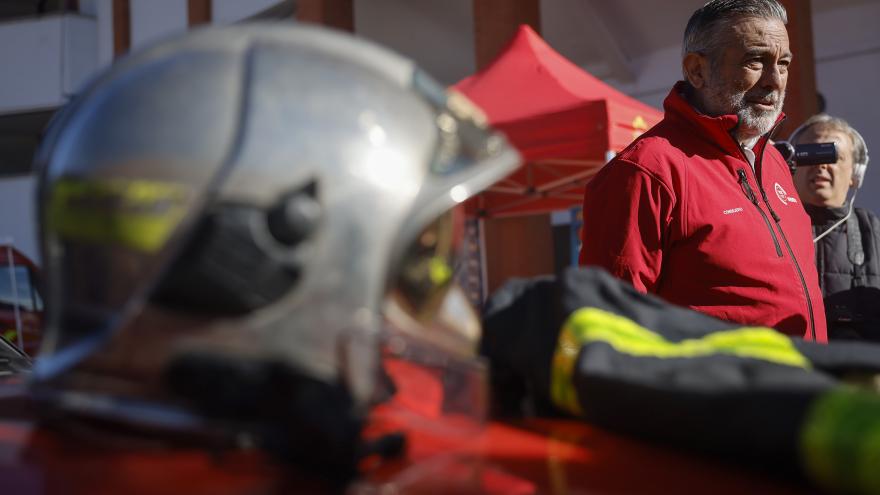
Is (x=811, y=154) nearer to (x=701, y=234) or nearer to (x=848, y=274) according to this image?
(x=848, y=274)

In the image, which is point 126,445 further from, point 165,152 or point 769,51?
point 769,51

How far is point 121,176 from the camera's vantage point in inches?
28.9

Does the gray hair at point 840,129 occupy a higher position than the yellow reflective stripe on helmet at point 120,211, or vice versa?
the gray hair at point 840,129

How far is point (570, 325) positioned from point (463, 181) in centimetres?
22

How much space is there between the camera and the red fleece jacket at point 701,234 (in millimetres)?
1727

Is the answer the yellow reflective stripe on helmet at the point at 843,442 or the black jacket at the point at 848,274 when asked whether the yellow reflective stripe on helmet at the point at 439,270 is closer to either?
the yellow reflective stripe on helmet at the point at 843,442

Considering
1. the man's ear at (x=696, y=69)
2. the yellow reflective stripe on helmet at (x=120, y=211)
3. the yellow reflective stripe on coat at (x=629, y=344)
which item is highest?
the man's ear at (x=696, y=69)

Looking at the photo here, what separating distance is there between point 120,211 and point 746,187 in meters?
1.56

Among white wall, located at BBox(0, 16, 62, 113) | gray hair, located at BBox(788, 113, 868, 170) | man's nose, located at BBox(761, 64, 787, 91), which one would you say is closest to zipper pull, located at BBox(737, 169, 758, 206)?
man's nose, located at BBox(761, 64, 787, 91)

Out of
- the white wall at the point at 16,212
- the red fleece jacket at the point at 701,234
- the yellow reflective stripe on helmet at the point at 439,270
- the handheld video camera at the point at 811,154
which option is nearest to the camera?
the yellow reflective stripe on helmet at the point at 439,270

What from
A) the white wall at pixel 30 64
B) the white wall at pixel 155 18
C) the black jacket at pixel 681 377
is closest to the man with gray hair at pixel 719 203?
the black jacket at pixel 681 377

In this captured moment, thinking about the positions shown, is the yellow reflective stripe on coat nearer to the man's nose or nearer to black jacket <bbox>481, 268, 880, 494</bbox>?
black jacket <bbox>481, 268, 880, 494</bbox>

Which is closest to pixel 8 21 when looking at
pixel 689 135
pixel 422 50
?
pixel 422 50

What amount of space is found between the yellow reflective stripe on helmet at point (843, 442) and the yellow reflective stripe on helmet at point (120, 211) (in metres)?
0.59
